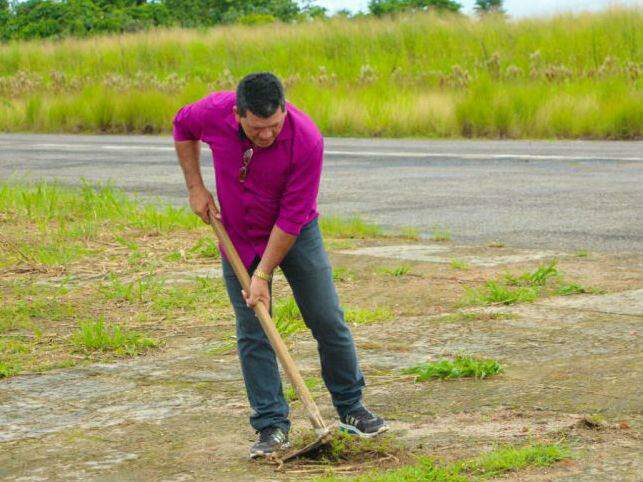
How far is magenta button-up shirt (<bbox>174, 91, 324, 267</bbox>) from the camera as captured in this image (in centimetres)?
432

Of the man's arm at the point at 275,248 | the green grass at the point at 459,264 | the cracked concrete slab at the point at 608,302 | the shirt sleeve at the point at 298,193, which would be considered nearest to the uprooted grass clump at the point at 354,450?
the man's arm at the point at 275,248

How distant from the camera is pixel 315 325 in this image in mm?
4645

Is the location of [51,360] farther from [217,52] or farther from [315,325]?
[217,52]

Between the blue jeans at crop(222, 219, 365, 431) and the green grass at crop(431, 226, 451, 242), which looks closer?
the blue jeans at crop(222, 219, 365, 431)

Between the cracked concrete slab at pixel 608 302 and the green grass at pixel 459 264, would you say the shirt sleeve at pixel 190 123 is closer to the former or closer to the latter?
the cracked concrete slab at pixel 608 302

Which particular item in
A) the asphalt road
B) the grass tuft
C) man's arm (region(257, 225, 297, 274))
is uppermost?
man's arm (region(257, 225, 297, 274))

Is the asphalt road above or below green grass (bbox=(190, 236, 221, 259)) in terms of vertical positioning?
below

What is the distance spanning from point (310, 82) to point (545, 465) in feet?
70.7

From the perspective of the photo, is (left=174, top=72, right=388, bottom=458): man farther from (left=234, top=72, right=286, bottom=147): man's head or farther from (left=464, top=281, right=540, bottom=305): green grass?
(left=464, top=281, right=540, bottom=305): green grass

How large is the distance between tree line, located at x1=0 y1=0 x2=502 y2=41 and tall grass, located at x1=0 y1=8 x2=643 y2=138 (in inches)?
486

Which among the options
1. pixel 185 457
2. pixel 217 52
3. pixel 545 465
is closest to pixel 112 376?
pixel 185 457

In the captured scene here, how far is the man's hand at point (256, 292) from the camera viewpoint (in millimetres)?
4422

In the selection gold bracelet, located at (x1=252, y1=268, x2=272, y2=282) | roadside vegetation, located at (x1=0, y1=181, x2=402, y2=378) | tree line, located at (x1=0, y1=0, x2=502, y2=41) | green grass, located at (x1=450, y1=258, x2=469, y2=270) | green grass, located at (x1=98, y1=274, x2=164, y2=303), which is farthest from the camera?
tree line, located at (x1=0, y1=0, x2=502, y2=41)

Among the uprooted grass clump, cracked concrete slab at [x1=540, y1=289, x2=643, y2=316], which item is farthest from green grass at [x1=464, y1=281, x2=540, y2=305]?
the uprooted grass clump
